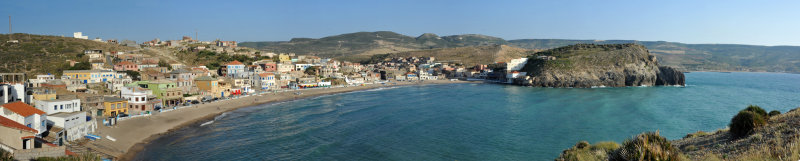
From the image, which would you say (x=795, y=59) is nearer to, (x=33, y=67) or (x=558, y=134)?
(x=558, y=134)

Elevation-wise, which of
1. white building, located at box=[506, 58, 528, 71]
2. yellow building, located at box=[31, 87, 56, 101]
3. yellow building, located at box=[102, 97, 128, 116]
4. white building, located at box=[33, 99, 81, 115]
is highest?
white building, located at box=[506, 58, 528, 71]

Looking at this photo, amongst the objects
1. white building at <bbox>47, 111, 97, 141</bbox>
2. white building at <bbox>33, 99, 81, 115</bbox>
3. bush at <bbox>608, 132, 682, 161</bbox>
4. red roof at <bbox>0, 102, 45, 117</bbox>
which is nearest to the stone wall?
red roof at <bbox>0, 102, 45, 117</bbox>

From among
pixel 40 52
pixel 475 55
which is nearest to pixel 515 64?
pixel 475 55

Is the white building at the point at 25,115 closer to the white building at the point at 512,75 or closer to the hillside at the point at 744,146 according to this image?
the hillside at the point at 744,146

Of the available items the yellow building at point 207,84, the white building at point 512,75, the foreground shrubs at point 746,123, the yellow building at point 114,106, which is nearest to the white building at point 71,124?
the yellow building at point 114,106

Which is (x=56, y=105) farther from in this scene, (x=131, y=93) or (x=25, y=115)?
(x=131, y=93)

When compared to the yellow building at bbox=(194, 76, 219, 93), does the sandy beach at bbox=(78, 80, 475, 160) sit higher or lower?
lower

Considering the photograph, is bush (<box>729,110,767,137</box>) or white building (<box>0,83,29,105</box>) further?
white building (<box>0,83,29,105</box>)

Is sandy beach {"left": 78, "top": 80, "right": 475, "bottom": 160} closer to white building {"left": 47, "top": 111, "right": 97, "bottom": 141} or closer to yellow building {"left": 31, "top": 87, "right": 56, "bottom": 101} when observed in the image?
white building {"left": 47, "top": 111, "right": 97, "bottom": 141}
